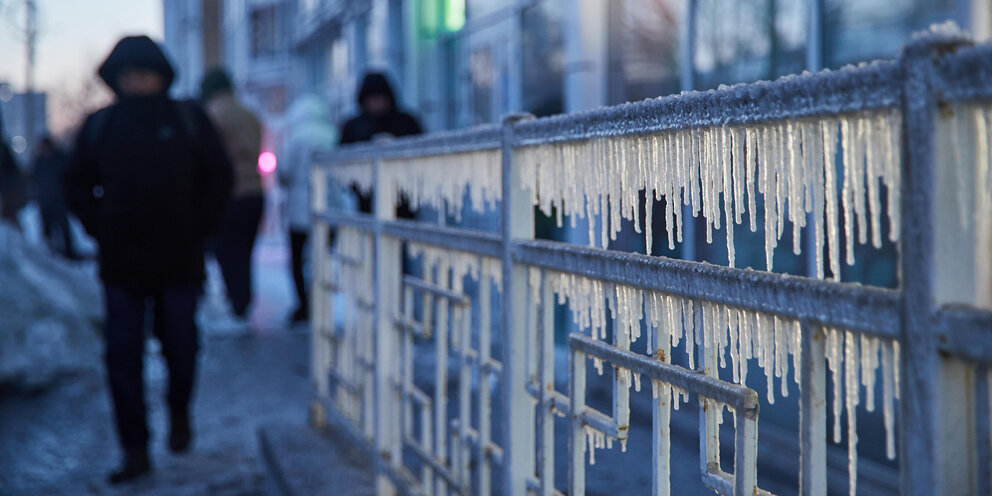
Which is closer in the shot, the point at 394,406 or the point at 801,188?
the point at 801,188

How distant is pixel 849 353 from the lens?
1.04 meters

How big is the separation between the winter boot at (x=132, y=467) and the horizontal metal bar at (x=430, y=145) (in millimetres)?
1412

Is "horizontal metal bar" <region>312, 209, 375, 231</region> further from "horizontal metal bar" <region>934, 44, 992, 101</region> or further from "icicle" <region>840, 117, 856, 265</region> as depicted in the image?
"horizontal metal bar" <region>934, 44, 992, 101</region>

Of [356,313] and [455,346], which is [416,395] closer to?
[455,346]

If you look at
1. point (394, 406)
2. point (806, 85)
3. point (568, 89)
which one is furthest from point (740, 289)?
point (568, 89)

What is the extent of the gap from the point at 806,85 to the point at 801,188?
0.12 m

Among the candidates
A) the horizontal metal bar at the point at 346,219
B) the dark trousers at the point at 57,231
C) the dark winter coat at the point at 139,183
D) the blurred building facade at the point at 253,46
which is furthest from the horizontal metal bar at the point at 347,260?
the blurred building facade at the point at 253,46

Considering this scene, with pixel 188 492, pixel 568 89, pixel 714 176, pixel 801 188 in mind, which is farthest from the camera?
pixel 568 89

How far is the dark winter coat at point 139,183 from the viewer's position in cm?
399

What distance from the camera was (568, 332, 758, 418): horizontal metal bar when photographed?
4.00 feet

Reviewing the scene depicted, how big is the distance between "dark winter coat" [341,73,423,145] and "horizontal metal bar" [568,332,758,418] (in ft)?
15.9

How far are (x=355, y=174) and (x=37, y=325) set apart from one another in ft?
11.3

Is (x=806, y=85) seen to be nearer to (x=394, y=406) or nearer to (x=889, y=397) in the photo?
(x=889, y=397)

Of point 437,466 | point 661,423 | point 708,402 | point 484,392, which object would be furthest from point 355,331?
point 708,402
